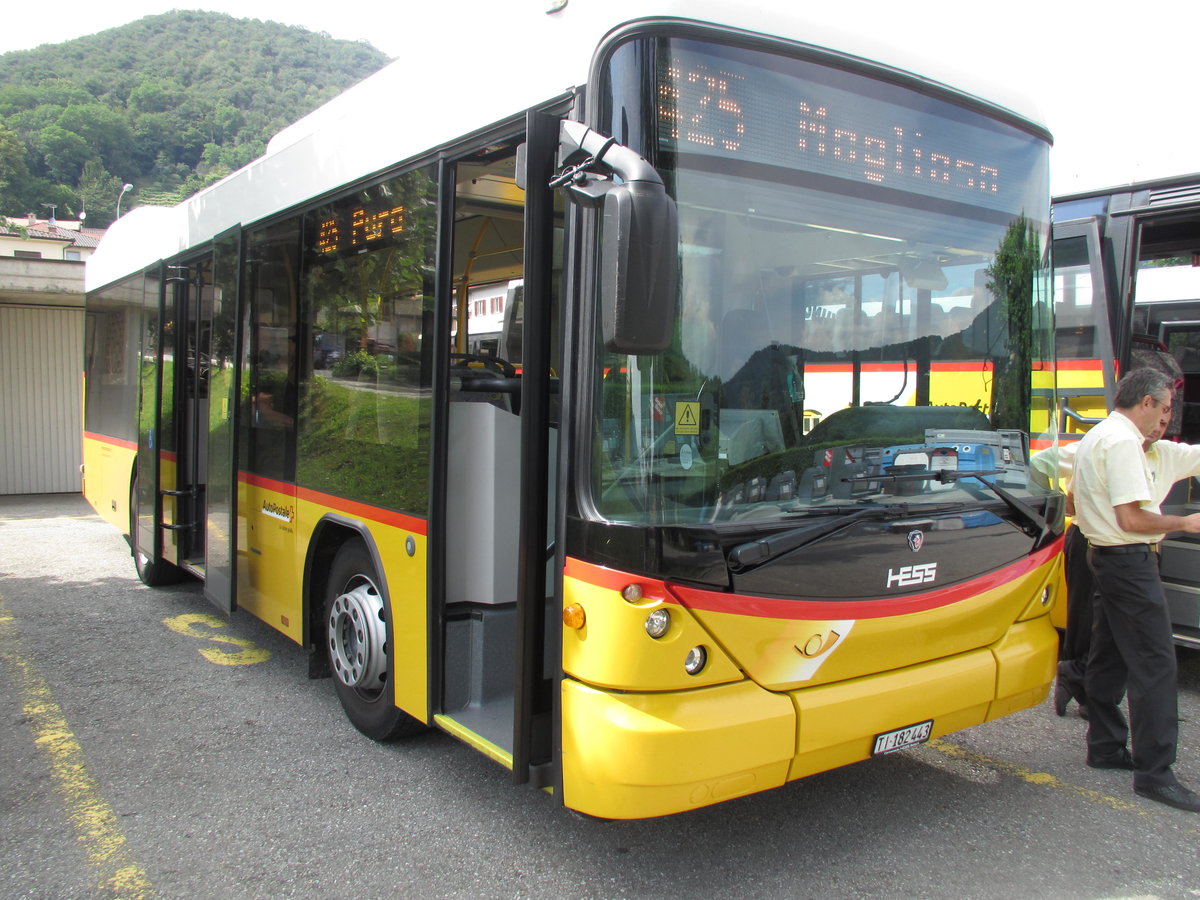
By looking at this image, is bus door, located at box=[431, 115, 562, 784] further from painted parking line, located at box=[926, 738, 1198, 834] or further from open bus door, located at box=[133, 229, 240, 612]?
open bus door, located at box=[133, 229, 240, 612]

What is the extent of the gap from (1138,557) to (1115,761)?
40.0 inches

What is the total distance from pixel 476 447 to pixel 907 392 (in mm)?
1668

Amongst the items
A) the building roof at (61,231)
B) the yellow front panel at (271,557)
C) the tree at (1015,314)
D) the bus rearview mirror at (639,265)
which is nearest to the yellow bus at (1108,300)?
the tree at (1015,314)

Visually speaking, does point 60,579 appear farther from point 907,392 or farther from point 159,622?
point 907,392

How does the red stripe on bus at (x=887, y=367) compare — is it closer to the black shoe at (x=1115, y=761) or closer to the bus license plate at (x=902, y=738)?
the bus license plate at (x=902, y=738)

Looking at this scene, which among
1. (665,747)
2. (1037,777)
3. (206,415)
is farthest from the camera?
(206,415)

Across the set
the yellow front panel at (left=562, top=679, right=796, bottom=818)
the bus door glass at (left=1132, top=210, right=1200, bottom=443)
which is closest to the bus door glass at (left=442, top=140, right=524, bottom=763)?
the yellow front panel at (left=562, top=679, right=796, bottom=818)

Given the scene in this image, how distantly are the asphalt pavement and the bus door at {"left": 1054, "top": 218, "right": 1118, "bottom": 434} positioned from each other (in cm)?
175

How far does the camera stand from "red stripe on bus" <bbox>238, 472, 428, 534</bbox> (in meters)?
3.83

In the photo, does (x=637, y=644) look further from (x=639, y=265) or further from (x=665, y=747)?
(x=639, y=265)

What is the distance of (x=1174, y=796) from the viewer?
149 inches

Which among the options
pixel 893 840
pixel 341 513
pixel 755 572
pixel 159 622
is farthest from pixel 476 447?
pixel 159 622

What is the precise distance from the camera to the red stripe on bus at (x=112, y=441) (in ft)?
25.3

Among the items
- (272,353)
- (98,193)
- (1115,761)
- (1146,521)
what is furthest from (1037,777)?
(98,193)
